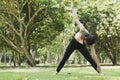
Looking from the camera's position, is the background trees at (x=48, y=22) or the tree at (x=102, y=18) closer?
the background trees at (x=48, y=22)

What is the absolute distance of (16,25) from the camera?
32969mm

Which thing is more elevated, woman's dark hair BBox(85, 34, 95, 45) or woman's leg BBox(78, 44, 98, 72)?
woman's dark hair BBox(85, 34, 95, 45)

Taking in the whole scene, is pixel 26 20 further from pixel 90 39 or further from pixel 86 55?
pixel 90 39

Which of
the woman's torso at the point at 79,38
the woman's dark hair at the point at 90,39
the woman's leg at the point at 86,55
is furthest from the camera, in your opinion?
the woman's leg at the point at 86,55

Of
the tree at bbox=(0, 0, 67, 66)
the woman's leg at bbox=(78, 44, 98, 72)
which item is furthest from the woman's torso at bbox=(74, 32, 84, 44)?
the tree at bbox=(0, 0, 67, 66)

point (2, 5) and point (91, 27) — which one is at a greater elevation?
point (2, 5)

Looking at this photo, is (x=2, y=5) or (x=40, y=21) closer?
(x=2, y=5)

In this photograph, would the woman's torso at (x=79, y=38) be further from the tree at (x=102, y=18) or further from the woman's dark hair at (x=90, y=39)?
the tree at (x=102, y=18)

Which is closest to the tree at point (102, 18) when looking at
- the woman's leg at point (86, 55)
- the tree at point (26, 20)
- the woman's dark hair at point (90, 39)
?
the tree at point (26, 20)

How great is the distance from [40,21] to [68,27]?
11.2 feet

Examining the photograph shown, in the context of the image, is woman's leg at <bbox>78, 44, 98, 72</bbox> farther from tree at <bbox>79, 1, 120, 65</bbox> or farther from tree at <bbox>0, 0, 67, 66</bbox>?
tree at <bbox>79, 1, 120, 65</bbox>

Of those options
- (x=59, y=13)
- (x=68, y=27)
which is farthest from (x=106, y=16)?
(x=59, y=13)

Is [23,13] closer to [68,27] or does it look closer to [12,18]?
[12,18]

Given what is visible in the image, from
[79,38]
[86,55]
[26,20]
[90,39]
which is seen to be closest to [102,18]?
[26,20]
